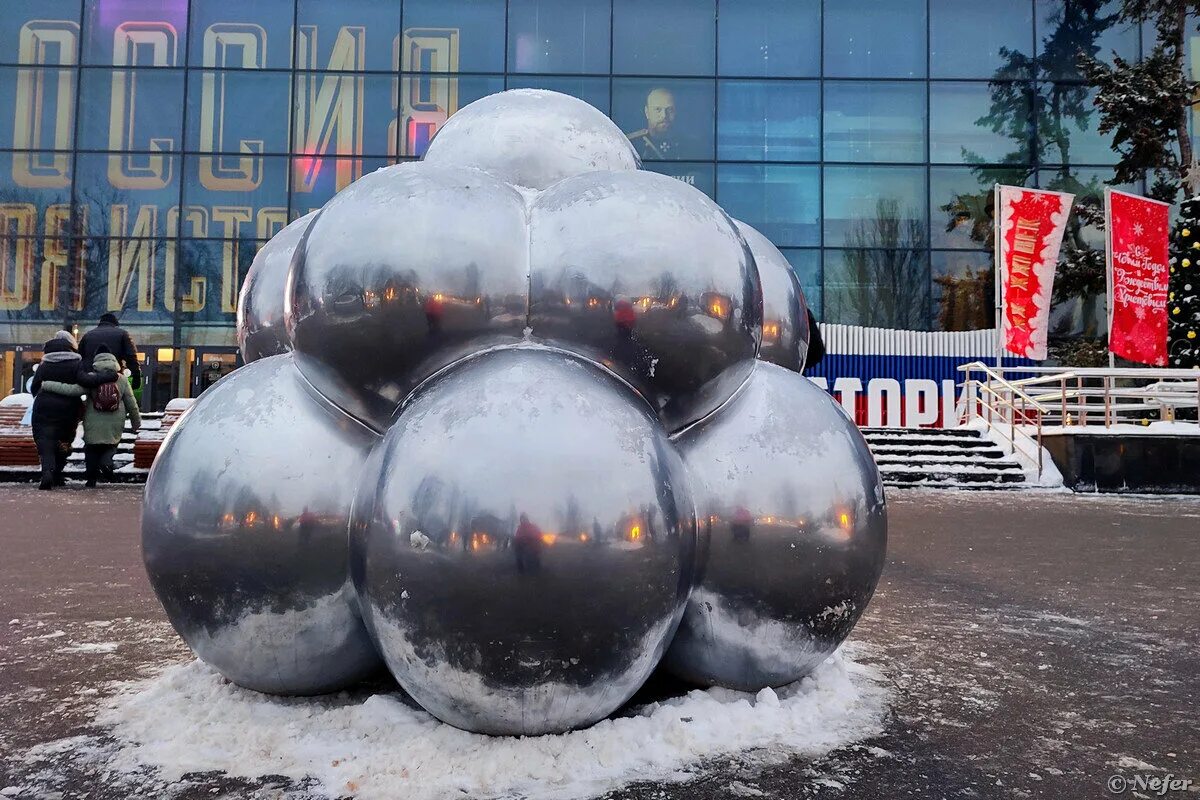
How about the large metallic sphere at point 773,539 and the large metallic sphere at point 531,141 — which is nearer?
the large metallic sphere at point 773,539

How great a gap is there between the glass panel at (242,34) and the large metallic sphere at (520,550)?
2074 cm

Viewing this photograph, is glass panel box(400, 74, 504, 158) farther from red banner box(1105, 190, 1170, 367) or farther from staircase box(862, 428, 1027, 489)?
red banner box(1105, 190, 1170, 367)

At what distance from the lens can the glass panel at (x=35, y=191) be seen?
1962 cm

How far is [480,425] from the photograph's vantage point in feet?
6.13

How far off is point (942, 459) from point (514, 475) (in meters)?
12.7

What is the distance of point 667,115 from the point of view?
779 inches

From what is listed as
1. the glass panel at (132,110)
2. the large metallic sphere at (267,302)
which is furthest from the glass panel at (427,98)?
the large metallic sphere at (267,302)

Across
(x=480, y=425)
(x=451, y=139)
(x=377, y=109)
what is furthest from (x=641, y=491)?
(x=377, y=109)

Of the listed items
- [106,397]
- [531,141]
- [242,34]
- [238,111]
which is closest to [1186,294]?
[531,141]

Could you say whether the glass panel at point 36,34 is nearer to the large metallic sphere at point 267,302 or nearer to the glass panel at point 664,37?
the glass panel at point 664,37

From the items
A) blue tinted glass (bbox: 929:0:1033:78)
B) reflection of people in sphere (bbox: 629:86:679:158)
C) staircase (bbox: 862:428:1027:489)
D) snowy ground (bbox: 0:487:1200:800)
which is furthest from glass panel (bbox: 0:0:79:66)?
snowy ground (bbox: 0:487:1200:800)

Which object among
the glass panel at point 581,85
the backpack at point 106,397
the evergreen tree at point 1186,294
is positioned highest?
the glass panel at point 581,85

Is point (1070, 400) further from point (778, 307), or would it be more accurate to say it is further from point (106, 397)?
point (778, 307)

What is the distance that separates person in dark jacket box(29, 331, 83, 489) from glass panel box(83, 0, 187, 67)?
43.6 feet
